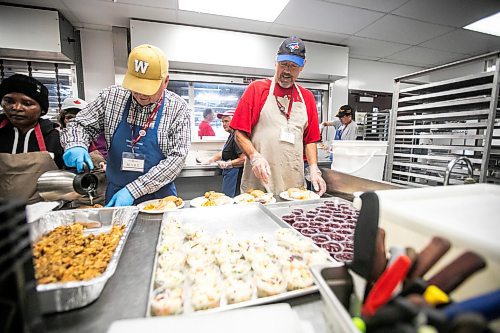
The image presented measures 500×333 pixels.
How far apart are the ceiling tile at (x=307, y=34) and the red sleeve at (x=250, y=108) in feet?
8.28

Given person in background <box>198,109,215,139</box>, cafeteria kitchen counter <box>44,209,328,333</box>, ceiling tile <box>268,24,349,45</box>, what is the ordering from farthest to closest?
person in background <box>198,109,215,139</box>, ceiling tile <box>268,24,349,45</box>, cafeteria kitchen counter <box>44,209,328,333</box>

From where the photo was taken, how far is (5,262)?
0.36m

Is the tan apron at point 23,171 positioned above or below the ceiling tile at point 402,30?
below

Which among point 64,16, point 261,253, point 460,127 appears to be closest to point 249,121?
point 261,253

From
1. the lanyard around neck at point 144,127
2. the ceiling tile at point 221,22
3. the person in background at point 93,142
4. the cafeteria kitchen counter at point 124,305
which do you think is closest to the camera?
the cafeteria kitchen counter at point 124,305

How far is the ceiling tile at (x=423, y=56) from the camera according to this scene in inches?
207

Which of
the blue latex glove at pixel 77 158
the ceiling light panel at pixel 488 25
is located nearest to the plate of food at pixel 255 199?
the blue latex glove at pixel 77 158

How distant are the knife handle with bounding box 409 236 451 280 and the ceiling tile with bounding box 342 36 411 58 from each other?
505 cm

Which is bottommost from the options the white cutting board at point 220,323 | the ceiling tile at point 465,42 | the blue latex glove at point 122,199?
the white cutting board at point 220,323

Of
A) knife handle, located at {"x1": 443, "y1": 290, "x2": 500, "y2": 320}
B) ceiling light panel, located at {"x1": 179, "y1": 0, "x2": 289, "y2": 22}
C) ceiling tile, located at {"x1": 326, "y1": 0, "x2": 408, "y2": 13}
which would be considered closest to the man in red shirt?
knife handle, located at {"x1": 443, "y1": 290, "x2": 500, "y2": 320}

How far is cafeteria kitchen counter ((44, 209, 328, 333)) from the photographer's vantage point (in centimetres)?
67

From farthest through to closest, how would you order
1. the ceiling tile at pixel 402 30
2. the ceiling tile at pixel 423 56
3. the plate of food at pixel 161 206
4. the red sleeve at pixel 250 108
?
1. the ceiling tile at pixel 423 56
2. the ceiling tile at pixel 402 30
3. the red sleeve at pixel 250 108
4. the plate of food at pixel 161 206

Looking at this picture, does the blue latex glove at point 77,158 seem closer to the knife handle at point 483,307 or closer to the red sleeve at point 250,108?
the red sleeve at point 250,108

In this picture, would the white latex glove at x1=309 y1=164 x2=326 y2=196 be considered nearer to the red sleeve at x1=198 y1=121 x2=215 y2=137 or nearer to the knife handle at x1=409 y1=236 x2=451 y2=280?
the knife handle at x1=409 y1=236 x2=451 y2=280
